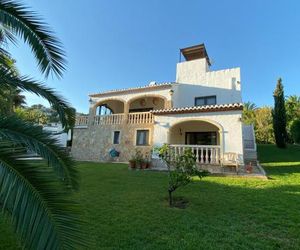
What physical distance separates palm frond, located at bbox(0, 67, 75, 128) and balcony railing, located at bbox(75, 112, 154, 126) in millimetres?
13164

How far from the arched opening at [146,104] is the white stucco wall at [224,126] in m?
5.71

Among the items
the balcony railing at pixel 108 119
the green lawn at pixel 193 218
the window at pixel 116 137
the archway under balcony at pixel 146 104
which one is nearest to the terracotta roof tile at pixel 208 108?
the balcony railing at pixel 108 119

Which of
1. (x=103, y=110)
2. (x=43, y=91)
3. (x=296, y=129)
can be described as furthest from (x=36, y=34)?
(x=296, y=129)

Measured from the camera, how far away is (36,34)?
457cm

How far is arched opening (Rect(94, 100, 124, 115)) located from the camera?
22359 millimetres

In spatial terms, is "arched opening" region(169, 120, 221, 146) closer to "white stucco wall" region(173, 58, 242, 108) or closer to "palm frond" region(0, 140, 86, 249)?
"white stucco wall" region(173, 58, 242, 108)

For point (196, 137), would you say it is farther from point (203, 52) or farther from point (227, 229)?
point (227, 229)

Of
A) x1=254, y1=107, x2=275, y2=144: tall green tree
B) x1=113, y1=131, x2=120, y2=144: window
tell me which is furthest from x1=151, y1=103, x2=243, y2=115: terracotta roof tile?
x1=254, y1=107, x2=275, y2=144: tall green tree

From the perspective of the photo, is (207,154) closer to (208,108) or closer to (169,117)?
(208,108)

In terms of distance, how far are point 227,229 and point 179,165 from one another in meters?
2.67

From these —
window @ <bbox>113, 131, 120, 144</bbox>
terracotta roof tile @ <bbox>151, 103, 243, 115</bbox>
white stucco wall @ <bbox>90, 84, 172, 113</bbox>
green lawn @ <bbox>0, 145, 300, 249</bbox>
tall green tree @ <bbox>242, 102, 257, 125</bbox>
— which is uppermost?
tall green tree @ <bbox>242, 102, 257, 125</bbox>

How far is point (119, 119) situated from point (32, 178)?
17.9 meters

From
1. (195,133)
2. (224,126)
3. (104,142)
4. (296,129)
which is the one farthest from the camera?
(296,129)

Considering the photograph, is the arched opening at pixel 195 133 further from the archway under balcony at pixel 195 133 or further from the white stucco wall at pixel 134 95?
the white stucco wall at pixel 134 95
